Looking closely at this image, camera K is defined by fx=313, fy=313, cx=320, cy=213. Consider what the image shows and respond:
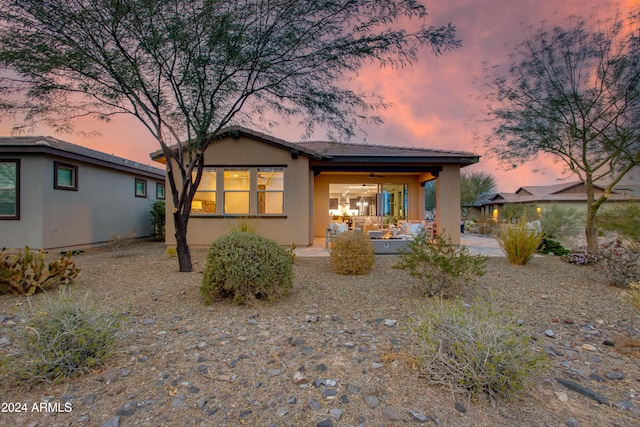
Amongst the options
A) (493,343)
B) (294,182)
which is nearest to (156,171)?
(294,182)

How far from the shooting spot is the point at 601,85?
7320 millimetres

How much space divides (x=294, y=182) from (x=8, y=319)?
23.6ft

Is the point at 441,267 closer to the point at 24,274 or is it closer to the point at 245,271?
the point at 245,271

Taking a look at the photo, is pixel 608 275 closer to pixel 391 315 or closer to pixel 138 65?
pixel 391 315

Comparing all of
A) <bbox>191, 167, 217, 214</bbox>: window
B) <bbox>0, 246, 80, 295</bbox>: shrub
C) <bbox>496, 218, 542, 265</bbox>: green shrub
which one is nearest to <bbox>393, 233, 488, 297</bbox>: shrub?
<bbox>496, 218, 542, 265</bbox>: green shrub

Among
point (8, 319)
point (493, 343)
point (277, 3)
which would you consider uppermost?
point (277, 3)

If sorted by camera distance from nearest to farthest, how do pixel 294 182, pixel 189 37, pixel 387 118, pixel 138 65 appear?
pixel 189 37 → pixel 138 65 → pixel 387 118 → pixel 294 182

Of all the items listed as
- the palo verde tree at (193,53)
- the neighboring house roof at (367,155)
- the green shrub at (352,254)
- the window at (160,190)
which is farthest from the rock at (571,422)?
the window at (160,190)

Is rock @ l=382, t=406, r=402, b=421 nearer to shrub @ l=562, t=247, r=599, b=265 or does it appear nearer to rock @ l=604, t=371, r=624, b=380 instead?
rock @ l=604, t=371, r=624, b=380

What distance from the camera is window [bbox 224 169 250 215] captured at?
10.2 meters

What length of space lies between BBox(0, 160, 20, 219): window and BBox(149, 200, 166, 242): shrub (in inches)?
190

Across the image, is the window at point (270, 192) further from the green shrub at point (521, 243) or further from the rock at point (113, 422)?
the rock at point (113, 422)

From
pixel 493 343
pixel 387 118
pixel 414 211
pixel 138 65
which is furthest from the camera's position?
pixel 414 211

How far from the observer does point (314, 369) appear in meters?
2.59
